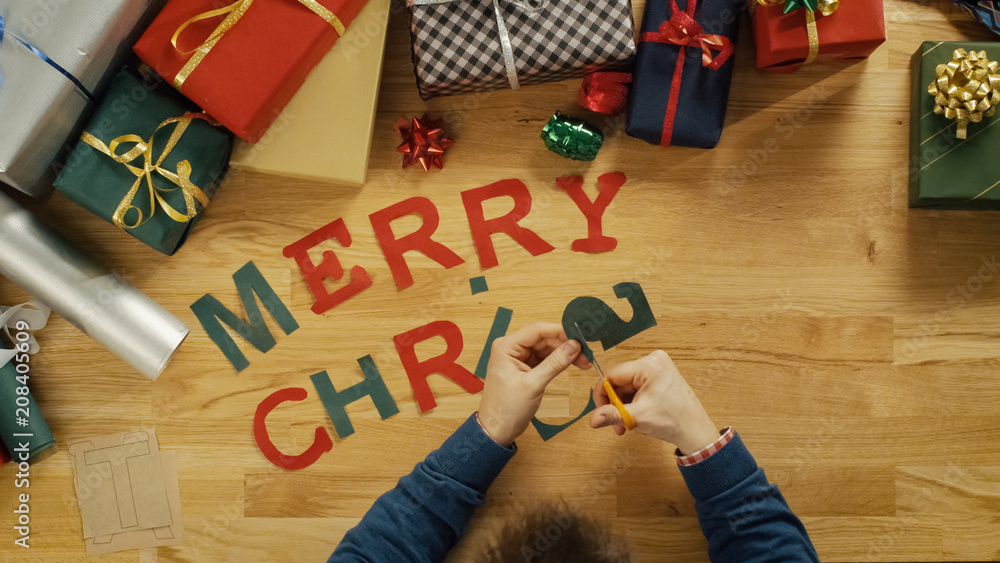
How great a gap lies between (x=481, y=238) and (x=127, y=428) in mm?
747

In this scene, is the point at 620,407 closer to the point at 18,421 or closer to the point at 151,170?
the point at 151,170

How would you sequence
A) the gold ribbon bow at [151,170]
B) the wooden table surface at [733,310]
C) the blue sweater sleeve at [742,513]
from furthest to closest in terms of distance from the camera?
the wooden table surface at [733,310], the gold ribbon bow at [151,170], the blue sweater sleeve at [742,513]

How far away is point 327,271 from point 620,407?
1.90 feet

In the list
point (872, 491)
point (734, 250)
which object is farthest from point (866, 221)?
point (872, 491)

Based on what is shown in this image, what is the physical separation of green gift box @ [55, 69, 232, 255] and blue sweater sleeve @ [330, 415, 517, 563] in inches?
22.9

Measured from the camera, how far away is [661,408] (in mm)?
901

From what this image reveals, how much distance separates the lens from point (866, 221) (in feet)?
3.54

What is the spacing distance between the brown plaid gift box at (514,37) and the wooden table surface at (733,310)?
97 mm

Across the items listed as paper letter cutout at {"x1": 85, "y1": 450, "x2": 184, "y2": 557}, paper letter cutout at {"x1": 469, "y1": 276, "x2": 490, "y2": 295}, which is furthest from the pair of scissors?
paper letter cutout at {"x1": 85, "y1": 450, "x2": 184, "y2": 557}

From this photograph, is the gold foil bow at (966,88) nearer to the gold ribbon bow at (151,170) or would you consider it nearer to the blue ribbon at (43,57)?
the gold ribbon bow at (151,170)

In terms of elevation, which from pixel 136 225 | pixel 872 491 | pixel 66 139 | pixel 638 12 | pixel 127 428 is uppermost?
pixel 638 12

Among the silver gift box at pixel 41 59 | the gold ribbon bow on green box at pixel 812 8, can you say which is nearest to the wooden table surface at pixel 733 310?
the gold ribbon bow on green box at pixel 812 8

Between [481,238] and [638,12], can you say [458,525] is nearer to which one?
[481,238]

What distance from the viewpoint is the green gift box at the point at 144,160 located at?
97 cm
